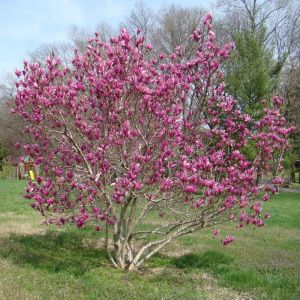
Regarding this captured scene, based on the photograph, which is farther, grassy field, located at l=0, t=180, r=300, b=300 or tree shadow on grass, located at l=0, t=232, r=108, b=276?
tree shadow on grass, located at l=0, t=232, r=108, b=276

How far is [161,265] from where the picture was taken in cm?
717

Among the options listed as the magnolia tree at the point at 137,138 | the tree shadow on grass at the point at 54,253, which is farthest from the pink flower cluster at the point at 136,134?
the tree shadow on grass at the point at 54,253

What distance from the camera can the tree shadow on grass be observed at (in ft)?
22.2

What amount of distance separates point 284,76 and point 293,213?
17.3 m

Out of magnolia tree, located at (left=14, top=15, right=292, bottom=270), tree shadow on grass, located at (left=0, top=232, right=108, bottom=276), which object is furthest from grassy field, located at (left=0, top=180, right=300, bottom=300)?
magnolia tree, located at (left=14, top=15, right=292, bottom=270)

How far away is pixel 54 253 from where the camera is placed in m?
7.59

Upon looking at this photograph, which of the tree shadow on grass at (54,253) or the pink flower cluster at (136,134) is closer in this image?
the pink flower cluster at (136,134)

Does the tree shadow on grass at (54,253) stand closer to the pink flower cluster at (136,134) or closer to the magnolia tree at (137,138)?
the magnolia tree at (137,138)

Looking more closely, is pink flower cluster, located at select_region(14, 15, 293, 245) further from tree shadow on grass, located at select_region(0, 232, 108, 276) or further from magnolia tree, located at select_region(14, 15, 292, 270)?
tree shadow on grass, located at select_region(0, 232, 108, 276)

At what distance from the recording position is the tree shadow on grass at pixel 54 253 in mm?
6770

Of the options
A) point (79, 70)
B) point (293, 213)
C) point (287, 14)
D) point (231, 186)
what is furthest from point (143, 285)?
point (287, 14)

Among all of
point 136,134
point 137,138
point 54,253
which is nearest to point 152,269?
point 54,253

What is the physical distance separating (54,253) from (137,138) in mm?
2773

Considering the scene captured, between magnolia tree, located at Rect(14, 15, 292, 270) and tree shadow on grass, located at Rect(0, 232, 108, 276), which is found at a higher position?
magnolia tree, located at Rect(14, 15, 292, 270)
